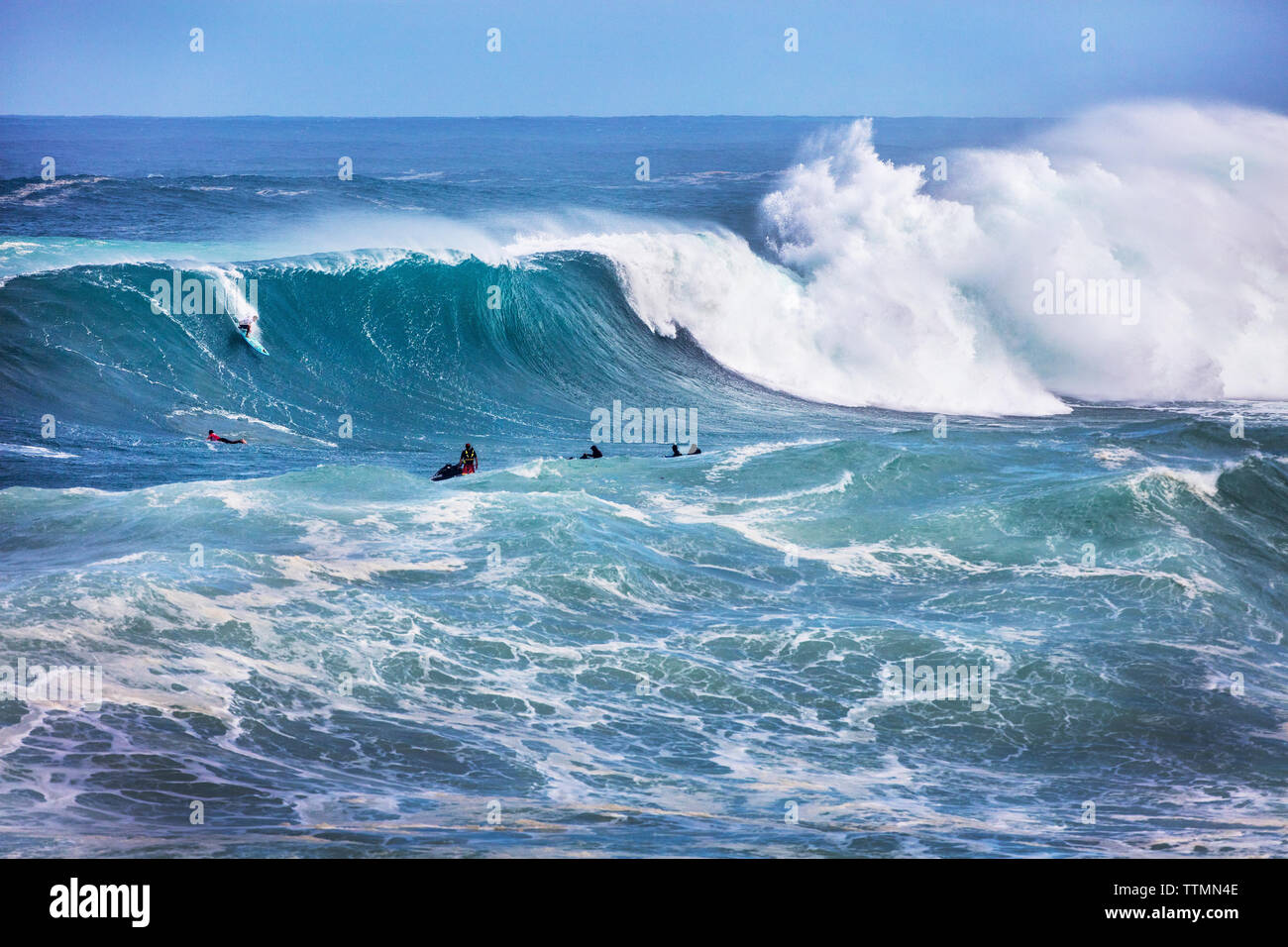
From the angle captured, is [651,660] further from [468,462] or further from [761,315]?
[761,315]

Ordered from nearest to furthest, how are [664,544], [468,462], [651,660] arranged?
[651,660] → [664,544] → [468,462]

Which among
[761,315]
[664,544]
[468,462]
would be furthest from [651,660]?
[761,315]

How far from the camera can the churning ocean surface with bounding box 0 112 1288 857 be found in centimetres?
912

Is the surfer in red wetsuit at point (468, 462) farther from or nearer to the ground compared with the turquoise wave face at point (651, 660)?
farther from the ground

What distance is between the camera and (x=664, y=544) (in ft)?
51.2

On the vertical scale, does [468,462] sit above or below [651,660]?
above

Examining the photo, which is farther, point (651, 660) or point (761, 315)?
point (761, 315)

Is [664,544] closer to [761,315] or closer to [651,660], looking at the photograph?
[651,660]

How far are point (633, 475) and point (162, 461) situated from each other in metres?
6.83

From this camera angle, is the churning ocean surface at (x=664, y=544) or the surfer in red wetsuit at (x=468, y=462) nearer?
the churning ocean surface at (x=664, y=544)

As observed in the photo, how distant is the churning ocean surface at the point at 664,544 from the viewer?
9117mm

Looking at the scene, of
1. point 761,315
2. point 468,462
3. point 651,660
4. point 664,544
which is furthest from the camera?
point 761,315

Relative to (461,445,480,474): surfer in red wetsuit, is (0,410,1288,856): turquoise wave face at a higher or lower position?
lower
